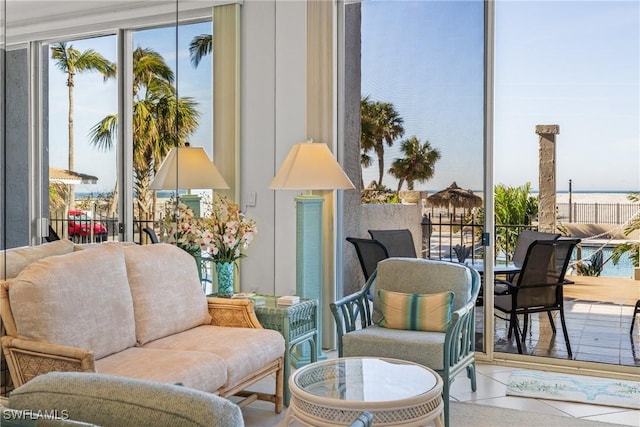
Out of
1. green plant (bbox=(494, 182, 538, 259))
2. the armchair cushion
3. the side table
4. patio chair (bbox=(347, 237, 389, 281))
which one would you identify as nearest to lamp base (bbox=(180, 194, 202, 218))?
the side table

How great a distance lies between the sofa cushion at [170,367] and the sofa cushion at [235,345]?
0.28ft

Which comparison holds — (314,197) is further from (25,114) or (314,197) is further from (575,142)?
(25,114)

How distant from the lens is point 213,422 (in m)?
1.39

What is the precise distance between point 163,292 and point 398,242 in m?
2.21

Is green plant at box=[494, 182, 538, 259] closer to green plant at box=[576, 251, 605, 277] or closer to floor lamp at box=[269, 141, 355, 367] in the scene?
green plant at box=[576, 251, 605, 277]

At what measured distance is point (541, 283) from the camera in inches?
189

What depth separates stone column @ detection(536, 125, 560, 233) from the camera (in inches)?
189

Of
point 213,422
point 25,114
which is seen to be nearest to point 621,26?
point 25,114

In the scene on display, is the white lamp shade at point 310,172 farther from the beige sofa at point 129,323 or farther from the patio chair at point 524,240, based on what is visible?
the patio chair at point 524,240

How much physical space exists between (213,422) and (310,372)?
1.81 meters

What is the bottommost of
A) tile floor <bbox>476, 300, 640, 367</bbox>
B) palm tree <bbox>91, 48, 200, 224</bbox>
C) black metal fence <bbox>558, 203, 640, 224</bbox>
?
tile floor <bbox>476, 300, 640, 367</bbox>

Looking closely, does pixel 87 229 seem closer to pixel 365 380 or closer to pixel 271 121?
pixel 365 380

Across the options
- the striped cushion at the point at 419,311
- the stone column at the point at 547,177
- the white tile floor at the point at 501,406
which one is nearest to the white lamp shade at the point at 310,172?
the striped cushion at the point at 419,311

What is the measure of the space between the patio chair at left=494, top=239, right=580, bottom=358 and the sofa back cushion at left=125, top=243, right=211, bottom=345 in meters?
2.29
